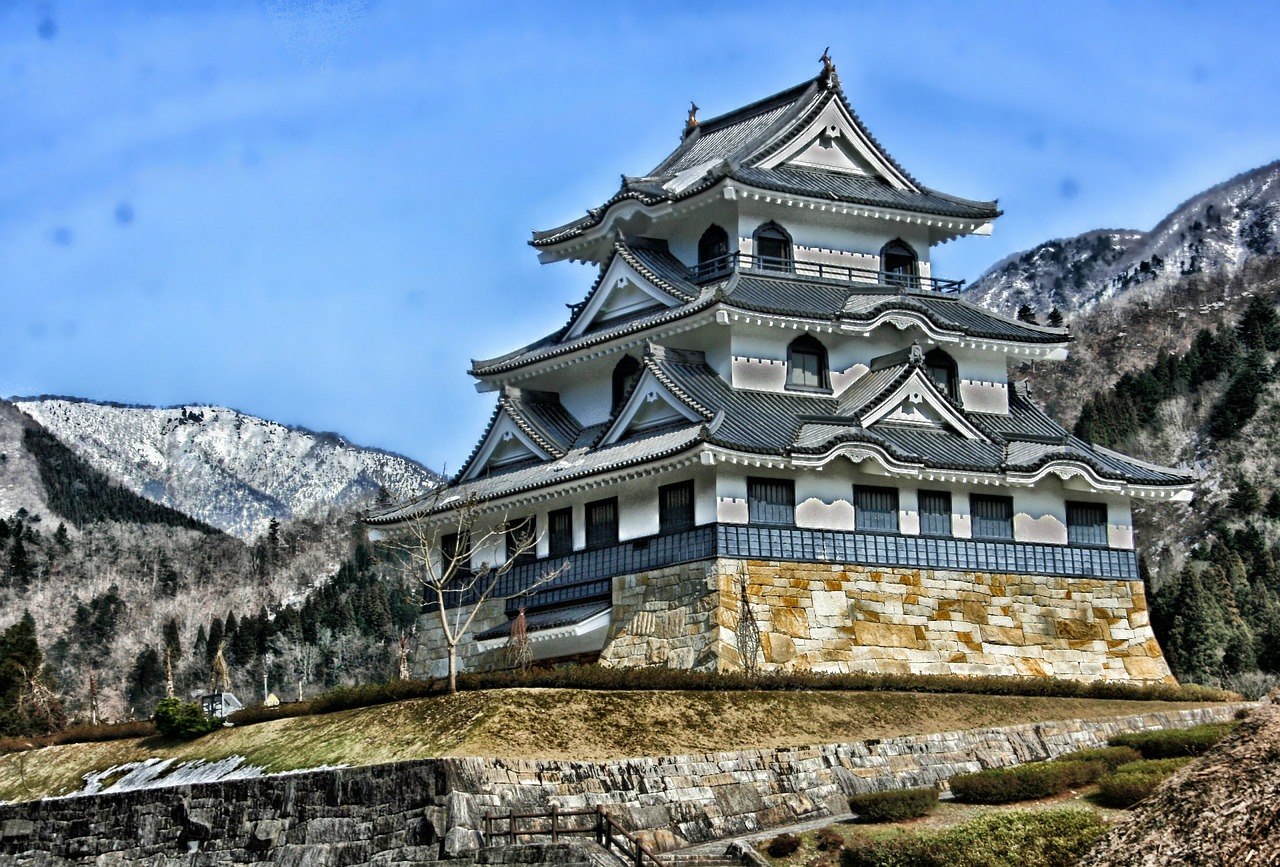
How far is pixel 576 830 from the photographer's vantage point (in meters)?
29.9

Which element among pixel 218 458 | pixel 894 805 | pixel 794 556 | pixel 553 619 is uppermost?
pixel 218 458

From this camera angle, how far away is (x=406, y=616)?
311 feet

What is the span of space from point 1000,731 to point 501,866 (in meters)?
14.0

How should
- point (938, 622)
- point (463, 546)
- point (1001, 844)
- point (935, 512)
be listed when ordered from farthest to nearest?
point (463, 546) < point (935, 512) < point (938, 622) < point (1001, 844)

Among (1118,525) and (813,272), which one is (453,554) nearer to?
(813,272)

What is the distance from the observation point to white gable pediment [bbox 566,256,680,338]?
171ft

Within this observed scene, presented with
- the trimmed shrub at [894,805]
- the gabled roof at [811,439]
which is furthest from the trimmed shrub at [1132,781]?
the gabled roof at [811,439]

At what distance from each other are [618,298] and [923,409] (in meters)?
10.2

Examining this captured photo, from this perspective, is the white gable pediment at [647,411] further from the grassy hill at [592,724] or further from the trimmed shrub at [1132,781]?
the trimmed shrub at [1132,781]

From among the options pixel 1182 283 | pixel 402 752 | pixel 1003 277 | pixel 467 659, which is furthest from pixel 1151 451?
pixel 1003 277

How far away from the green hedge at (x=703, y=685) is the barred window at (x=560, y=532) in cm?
957

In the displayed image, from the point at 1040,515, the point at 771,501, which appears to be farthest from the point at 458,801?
the point at 1040,515

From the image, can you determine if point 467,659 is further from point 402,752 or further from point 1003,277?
point 1003,277

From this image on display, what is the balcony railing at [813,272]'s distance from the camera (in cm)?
5219
